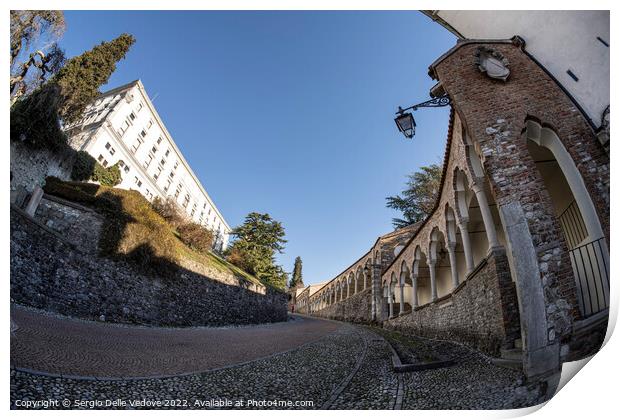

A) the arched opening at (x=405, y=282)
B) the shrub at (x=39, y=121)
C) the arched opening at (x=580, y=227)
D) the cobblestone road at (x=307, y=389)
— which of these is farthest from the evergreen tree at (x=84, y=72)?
the arched opening at (x=405, y=282)

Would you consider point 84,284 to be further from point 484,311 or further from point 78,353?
point 484,311

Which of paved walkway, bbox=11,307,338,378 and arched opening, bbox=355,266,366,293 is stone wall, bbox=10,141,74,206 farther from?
arched opening, bbox=355,266,366,293

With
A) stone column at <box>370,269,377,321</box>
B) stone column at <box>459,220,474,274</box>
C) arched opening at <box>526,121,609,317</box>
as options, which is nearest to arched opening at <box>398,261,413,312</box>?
stone column at <box>370,269,377,321</box>

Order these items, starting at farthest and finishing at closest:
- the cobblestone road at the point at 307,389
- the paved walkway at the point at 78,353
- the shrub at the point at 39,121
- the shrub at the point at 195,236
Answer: the shrub at the point at 195,236, the shrub at the point at 39,121, the paved walkway at the point at 78,353, the cobblestone road at the point at 307,389

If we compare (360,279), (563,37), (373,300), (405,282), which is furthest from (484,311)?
(360,279)

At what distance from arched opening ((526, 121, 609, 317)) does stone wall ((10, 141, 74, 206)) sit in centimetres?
513

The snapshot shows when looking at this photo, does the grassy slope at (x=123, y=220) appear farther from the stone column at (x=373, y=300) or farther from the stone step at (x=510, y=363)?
the stone column at (x=373, y=300)

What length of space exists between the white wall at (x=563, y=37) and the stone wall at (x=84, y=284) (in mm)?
4953

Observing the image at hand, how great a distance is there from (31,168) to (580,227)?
20.3ft

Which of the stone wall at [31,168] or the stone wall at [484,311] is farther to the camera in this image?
the stone wall at [484,311]

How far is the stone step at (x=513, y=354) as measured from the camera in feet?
8.40

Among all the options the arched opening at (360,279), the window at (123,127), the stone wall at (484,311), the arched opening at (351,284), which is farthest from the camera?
the arched opening at (351,284)

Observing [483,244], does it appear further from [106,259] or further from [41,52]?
[41,52]
